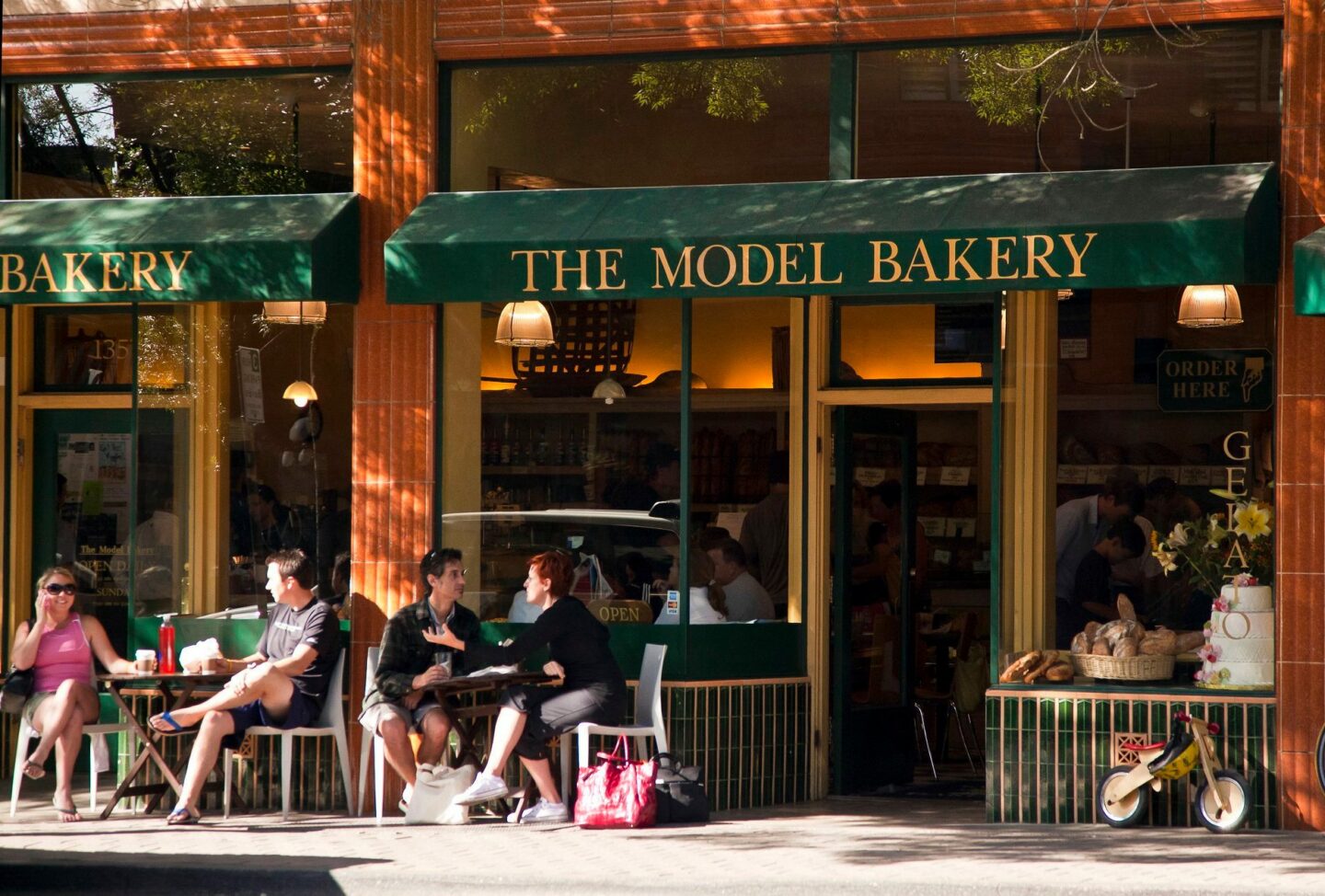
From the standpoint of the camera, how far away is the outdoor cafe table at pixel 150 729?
1024cm

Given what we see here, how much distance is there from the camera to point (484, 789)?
998 cm

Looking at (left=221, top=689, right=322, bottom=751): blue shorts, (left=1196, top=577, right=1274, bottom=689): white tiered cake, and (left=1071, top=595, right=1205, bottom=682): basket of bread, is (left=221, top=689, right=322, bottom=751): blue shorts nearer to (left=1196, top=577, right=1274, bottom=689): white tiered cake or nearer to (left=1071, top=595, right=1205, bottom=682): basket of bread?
(left=1071, top=595, right=1205, bottom=682): basket of bread

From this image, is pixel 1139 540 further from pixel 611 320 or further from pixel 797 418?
pixel 611 320

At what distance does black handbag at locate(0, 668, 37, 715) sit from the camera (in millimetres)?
10609

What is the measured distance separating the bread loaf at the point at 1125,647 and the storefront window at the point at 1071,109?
255 centimetres

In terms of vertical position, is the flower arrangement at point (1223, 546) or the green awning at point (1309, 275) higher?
the green awning at point (1309, 275)

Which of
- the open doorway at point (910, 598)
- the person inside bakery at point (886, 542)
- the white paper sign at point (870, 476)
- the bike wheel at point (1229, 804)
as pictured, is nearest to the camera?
the bike wheel at point (1229, 804)

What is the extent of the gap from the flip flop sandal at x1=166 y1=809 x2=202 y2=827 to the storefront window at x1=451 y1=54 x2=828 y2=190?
3833 mm

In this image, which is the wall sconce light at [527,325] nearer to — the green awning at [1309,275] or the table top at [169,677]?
the table top at [169,677]

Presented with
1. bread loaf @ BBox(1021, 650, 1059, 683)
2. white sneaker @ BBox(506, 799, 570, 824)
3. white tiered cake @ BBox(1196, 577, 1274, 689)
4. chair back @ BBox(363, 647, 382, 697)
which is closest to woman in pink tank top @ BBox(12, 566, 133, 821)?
chair back @ BBox(363, 647, 382, 697)

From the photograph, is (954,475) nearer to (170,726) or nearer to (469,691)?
(469,691)

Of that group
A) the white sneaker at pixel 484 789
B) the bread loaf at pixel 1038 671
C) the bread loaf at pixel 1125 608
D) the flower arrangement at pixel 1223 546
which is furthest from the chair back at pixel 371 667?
the flower arrangement at pixel 1223 546

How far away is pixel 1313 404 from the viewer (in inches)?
379

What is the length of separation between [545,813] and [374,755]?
1.15 metres
